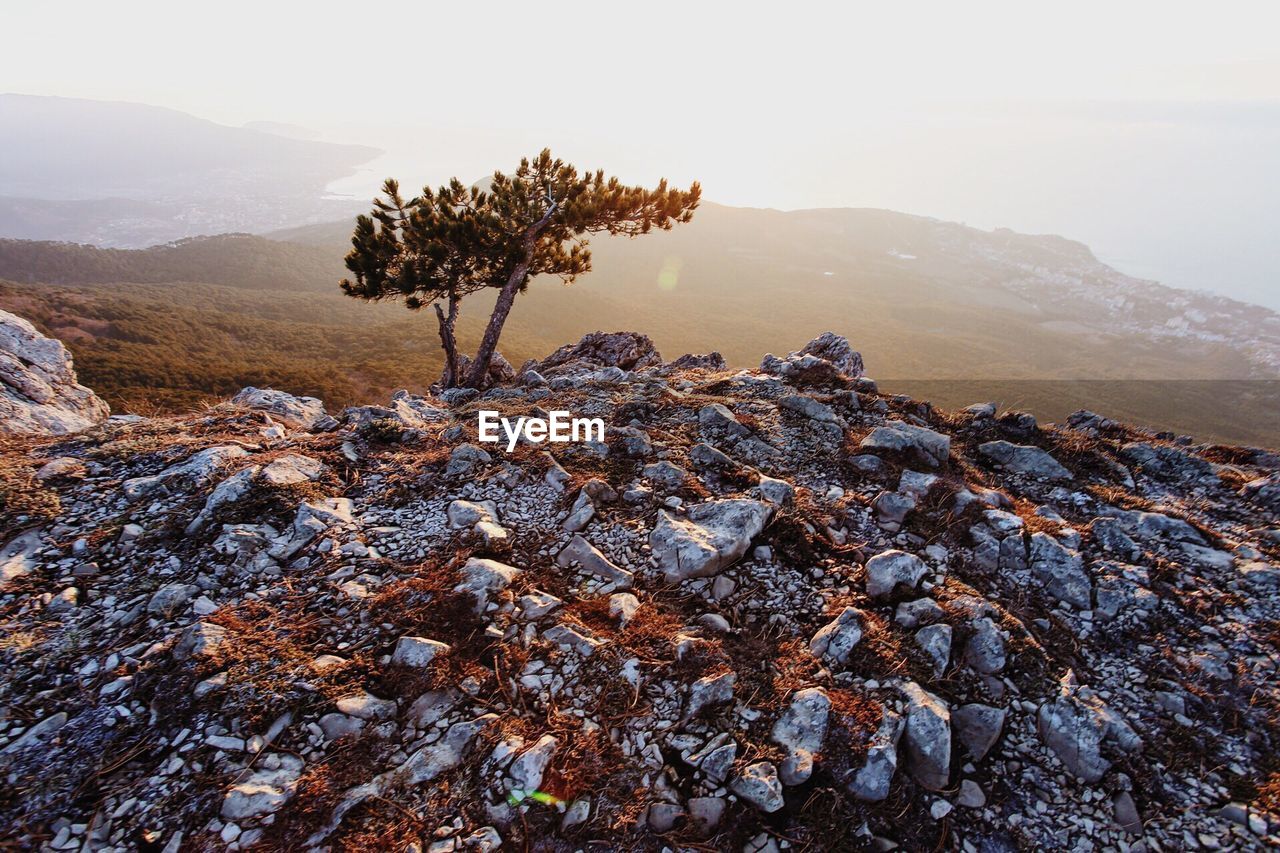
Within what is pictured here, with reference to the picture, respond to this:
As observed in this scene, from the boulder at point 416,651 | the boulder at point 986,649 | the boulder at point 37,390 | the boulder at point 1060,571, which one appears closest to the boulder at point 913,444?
the boulder at point 1060,571

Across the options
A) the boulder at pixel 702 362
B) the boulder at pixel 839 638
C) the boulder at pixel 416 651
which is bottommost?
the boulder at pixel 416 651

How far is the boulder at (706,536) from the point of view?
7.36 meters

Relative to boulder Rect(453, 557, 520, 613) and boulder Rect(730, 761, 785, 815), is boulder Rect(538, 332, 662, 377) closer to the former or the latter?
boulder Rect(453, 557, 520, 613)

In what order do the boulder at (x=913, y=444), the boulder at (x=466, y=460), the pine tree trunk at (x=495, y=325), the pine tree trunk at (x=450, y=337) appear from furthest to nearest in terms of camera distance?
1. the pine tree trunk at (x=450, y=337)
2. the pine tree trunk at (x=495, y=325)
3. the boulder at (x=913, y=444)
4. the boulder at (x=466, y=460)

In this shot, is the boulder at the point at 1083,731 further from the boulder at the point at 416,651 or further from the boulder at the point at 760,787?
the boulder at the point at 416,651

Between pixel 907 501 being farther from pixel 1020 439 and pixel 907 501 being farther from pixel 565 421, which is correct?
pixel 565 421

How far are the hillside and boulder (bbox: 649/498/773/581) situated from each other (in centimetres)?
1455

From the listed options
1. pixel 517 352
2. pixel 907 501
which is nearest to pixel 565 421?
pixel 907 501

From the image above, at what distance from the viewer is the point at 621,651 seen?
6.14m

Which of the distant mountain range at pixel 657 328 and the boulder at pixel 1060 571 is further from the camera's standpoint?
the distant mountain range at pixel 657 328

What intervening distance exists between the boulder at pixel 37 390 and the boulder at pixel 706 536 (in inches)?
548

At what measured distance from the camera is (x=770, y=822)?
16.0ft

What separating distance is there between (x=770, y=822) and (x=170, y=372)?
5462 cm

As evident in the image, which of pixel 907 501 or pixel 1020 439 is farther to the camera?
pixel 1020 439
